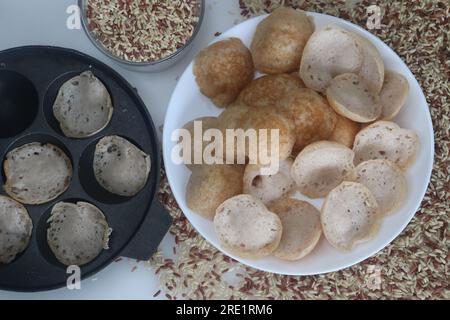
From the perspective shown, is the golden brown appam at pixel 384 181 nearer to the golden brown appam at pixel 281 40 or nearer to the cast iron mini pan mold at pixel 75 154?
the golden brown appam at pixel 281 40

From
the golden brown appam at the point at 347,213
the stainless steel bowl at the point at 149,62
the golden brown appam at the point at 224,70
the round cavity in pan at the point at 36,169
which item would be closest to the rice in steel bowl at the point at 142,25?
the stainless steel bowl at the point at 149,62

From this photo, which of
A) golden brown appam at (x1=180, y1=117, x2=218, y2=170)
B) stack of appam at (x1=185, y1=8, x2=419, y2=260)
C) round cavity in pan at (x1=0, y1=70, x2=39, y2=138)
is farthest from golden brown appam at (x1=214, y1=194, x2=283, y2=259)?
round cavity in pan at (x1=0, y1=70, x2=39, y2=138)

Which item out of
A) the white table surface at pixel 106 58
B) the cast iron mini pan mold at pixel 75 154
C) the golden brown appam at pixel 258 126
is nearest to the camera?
the golden brown appam at pixel 258 126

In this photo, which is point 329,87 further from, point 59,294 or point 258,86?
point 59,294

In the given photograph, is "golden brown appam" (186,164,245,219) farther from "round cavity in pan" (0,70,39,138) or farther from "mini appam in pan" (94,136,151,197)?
"round cavity in pan" (0,70,39,138)

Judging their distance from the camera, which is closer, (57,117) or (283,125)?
(283,125)
